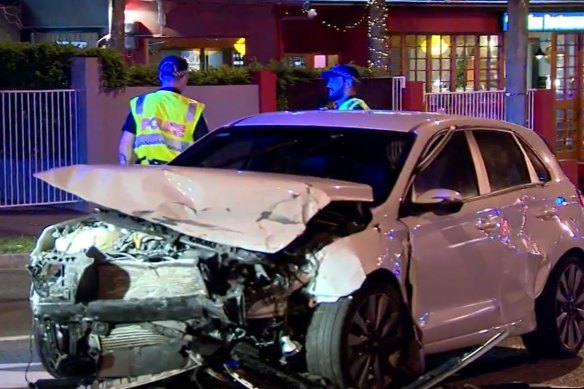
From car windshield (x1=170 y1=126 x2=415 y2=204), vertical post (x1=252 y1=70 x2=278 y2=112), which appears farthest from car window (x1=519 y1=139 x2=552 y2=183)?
vertical post (x1=252 y1=70 x2=278 y2=112)

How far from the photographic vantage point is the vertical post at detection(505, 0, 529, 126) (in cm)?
1762

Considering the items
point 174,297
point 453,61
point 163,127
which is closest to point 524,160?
point 163,127

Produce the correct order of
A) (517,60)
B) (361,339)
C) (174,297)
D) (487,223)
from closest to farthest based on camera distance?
(174,297) → (361,339) → (487,223) → (517,60)

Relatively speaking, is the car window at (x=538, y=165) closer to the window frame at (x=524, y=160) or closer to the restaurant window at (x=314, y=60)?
the window frame at (x=524, y=160)

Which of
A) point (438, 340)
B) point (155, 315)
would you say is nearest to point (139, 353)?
point (155, 315)

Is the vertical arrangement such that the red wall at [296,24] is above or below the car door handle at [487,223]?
above

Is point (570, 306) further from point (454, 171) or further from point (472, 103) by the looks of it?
point (472, 103)

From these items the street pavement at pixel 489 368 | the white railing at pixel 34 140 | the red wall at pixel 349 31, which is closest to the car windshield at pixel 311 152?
the street pavement at pixel 489 368

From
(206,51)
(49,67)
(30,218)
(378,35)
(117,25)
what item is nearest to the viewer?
(30,218)

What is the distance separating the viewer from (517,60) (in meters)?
17.7

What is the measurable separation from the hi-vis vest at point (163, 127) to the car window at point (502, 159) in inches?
85.3

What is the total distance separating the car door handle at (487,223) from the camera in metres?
7.02

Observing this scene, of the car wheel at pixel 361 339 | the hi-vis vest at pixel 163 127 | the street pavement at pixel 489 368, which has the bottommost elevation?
the street pavement at pixel 489 368

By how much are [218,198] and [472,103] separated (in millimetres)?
15794
